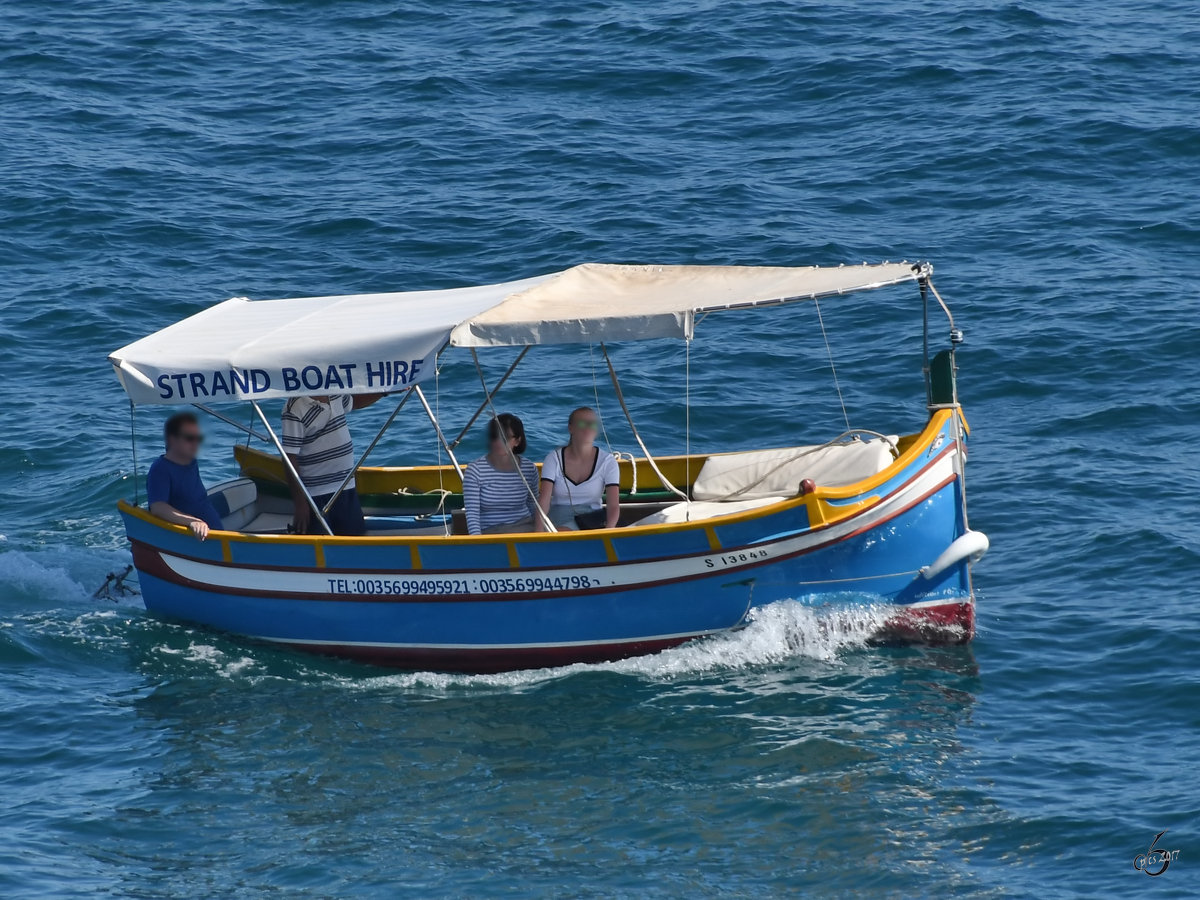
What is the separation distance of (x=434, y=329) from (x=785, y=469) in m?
3.01

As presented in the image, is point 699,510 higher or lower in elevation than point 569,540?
lower

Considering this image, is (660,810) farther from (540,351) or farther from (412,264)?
(412,264)

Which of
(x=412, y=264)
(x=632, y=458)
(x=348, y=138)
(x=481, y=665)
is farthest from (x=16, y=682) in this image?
(x=348, y=138)

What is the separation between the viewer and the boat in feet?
32.9

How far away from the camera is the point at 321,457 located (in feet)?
37.3

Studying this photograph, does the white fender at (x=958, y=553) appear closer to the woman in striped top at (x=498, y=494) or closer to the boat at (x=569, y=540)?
the boat at (x=569, y=540)

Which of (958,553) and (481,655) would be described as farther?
(481,655)

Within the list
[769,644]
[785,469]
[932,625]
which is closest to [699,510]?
[785,469]

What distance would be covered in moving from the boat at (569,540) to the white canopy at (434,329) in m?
0.02

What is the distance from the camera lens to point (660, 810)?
349 inches

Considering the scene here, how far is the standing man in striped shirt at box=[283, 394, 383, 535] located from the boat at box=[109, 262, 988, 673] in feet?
1.37

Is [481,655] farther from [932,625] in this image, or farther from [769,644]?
[932,625]

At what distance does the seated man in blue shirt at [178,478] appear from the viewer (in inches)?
439

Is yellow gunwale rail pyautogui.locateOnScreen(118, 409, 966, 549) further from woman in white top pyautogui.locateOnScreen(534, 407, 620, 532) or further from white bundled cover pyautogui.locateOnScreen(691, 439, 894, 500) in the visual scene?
woman in white top pyautogui.locateOnScreen(534, 407, 620, 532)
